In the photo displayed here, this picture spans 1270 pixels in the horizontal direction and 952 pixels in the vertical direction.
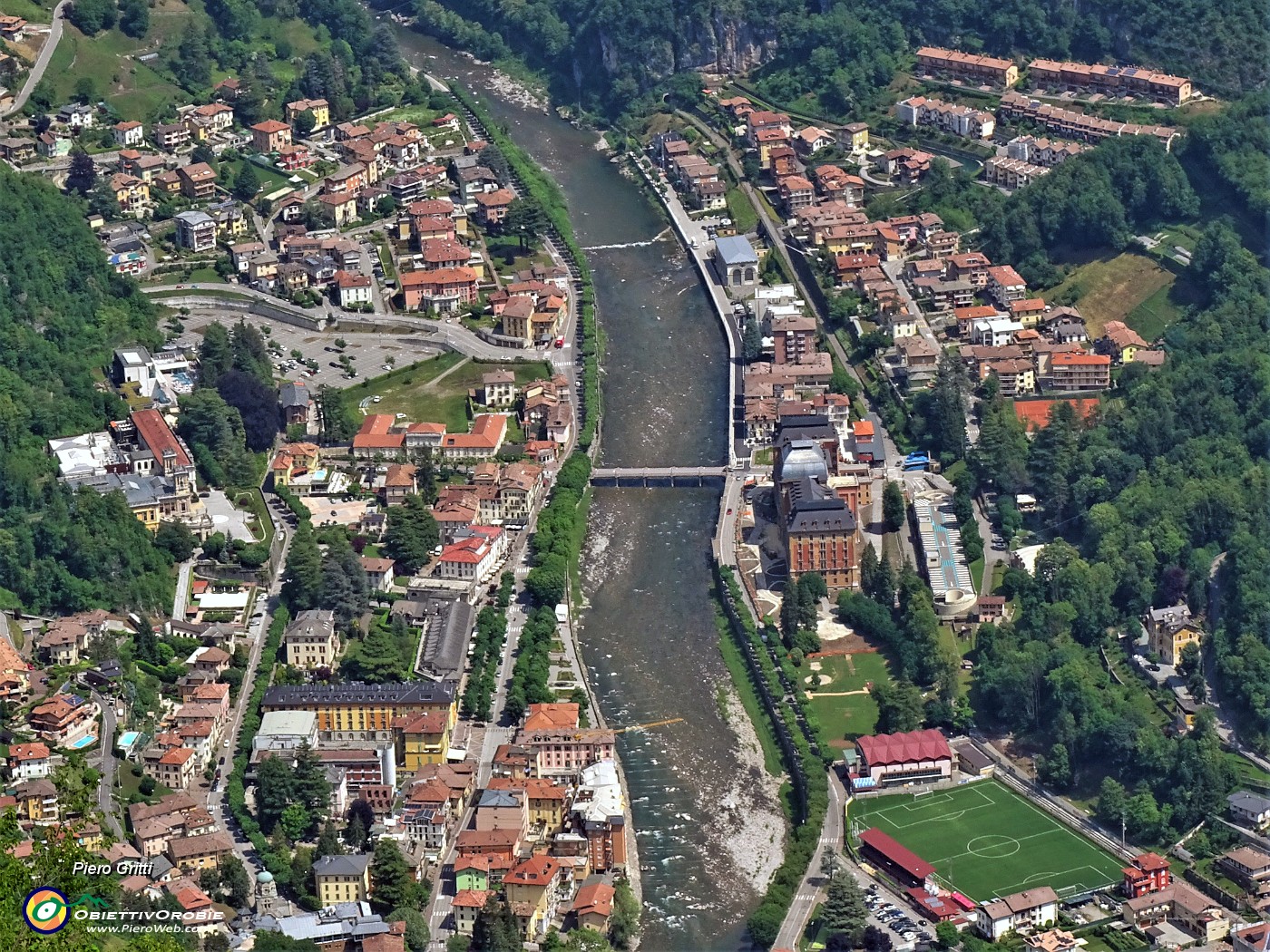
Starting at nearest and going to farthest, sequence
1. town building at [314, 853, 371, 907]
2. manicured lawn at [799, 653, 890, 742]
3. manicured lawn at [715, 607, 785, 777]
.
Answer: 1. town building at [314, 853, 371, 907]
2. manicured lawn at [715, 607, 785, 777]
3. manicured lawn at [799, 653, 890, 742]

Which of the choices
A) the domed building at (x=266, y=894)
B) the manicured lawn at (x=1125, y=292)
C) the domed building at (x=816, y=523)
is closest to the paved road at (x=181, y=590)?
the domed building at (x=266, y=894)

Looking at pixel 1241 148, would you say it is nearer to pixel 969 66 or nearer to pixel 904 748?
pixel 969 66

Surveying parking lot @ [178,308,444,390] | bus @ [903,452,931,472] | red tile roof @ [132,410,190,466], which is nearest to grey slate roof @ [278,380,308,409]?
parking lot @ [178,308,444,390]

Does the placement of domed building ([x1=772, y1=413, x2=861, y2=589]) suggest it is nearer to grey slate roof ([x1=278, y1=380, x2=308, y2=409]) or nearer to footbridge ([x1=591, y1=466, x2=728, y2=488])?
footbridge ([x1=591, y1=466, x2=728, y2=488])

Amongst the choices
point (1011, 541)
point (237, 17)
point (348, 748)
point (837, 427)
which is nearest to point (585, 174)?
point (237, 17)

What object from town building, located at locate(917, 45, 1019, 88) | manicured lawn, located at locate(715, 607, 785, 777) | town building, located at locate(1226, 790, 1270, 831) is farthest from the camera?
town building, located at locate(917, 45, 1019, 88)

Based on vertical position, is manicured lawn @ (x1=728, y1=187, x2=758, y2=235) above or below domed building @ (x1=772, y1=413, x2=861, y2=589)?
above
